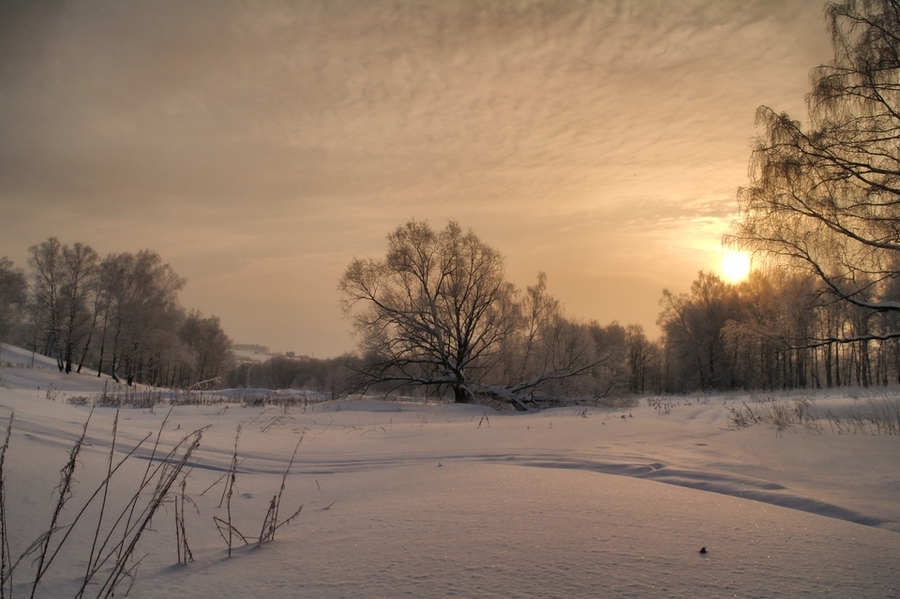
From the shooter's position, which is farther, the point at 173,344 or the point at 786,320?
the point at 173,344

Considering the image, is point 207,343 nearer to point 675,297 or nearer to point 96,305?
point 96,305

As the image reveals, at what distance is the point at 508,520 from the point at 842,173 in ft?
38.4

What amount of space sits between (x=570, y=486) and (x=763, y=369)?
44.4m

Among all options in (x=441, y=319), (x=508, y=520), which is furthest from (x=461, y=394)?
(x=508, y=520)

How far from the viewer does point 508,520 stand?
2.51 metres

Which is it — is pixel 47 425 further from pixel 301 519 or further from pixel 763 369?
pixel 763 369

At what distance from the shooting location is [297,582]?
1.82m

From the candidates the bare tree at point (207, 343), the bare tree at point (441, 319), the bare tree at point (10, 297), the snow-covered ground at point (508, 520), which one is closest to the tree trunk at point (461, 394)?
the bare tree at point (441, 319)

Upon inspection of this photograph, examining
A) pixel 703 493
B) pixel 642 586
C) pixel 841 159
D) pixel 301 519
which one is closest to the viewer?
pixel 642 586

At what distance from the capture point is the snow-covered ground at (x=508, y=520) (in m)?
1.80

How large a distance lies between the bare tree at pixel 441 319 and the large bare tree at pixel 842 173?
9963 mm

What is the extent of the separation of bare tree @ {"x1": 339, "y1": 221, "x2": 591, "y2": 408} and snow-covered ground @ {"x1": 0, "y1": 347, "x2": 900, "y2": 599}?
48.9 ft

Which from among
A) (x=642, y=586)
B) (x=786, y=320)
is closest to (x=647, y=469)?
(x=642, y=586)

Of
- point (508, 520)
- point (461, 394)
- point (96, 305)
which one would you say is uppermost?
point (96, 305)
